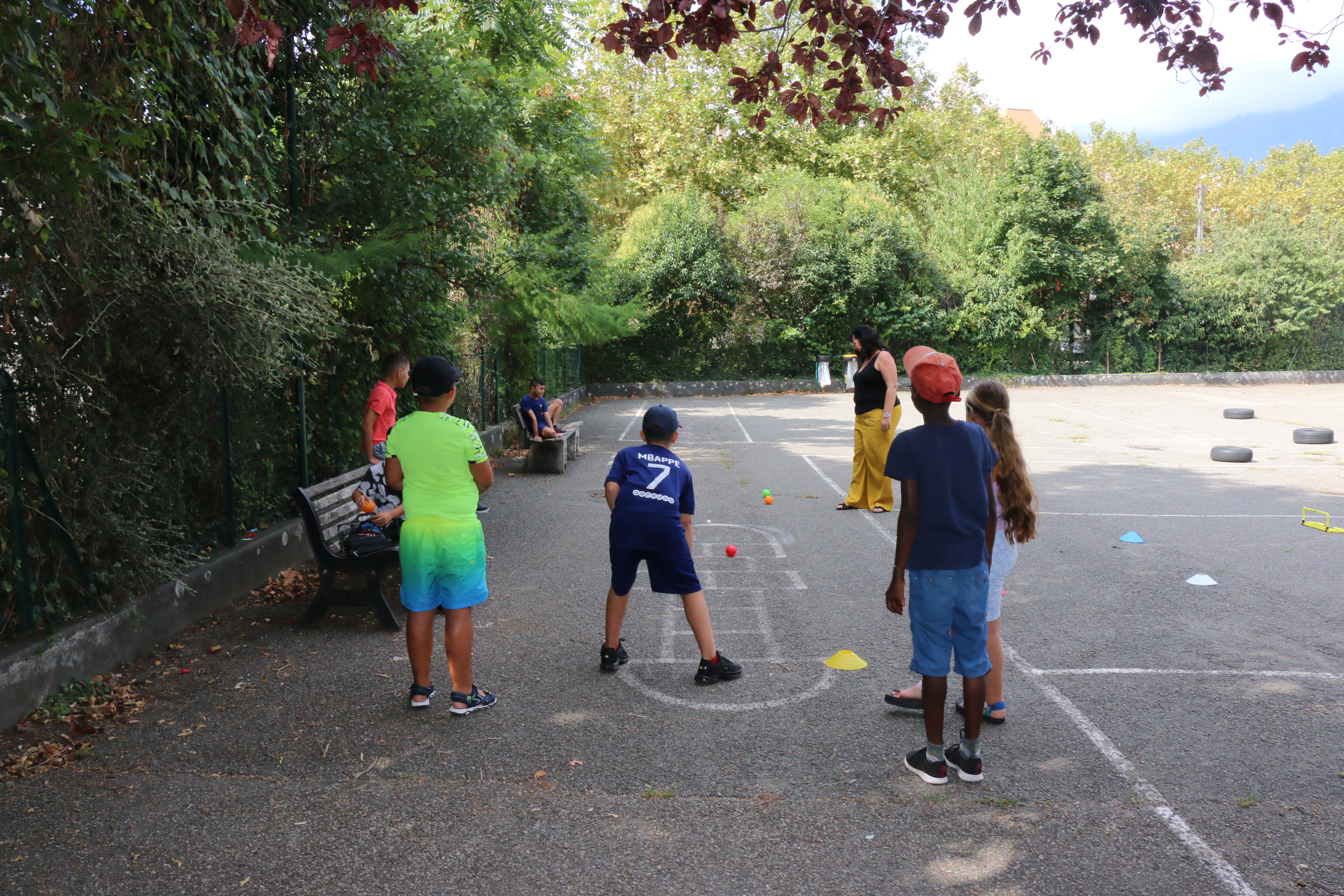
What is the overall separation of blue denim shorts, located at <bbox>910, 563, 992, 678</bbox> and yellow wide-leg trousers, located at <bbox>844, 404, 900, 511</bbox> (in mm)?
6154

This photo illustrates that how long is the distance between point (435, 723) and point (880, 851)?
2.30 m

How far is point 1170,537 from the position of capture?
30.0 ft

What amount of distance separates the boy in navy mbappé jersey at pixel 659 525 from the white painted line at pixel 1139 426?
1519 centimetres

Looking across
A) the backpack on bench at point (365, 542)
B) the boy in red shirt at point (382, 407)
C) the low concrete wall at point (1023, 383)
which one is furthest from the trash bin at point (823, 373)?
the backpack on bench at point (365, 542)

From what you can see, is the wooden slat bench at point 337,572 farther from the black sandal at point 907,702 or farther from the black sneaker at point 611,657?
the black sandal at point 907,702

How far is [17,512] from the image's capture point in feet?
15.5

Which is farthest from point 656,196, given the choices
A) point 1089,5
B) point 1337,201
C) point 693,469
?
point 1337,201

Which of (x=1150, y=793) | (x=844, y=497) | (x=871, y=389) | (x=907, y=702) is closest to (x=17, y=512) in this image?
(x=907, y=702)

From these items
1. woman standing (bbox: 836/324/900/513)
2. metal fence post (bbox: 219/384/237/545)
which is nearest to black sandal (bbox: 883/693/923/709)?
metal fence post (bbox: 219/384/237/545)

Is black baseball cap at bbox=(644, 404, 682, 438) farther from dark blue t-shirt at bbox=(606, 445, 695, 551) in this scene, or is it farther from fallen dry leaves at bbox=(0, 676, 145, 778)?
fallen dry leaves at bbox=(0, 676, 145, 778)

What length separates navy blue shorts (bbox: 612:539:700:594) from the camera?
16.7 ft

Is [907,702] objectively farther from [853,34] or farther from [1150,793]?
[853,34]

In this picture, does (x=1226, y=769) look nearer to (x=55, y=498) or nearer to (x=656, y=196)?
(x=55, y=498)

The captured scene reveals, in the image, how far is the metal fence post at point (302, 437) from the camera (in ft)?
27.7
